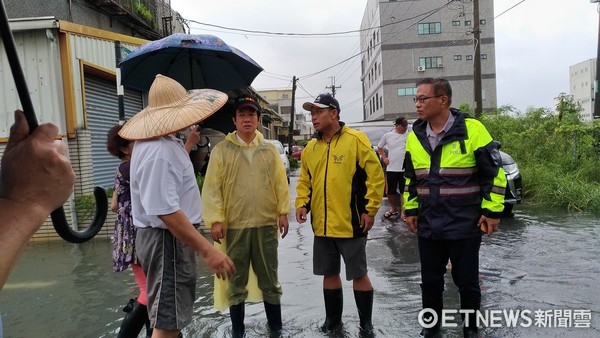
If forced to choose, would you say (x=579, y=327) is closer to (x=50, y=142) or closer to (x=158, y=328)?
(x=158, y=328)

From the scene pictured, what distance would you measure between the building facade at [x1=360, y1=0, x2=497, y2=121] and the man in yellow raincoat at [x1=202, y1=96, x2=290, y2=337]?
4296cm

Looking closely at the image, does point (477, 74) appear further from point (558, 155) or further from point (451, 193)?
point (451, 193)

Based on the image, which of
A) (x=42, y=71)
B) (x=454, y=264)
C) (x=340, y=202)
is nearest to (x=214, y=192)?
(x=340, y=202)

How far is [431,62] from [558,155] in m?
36.3

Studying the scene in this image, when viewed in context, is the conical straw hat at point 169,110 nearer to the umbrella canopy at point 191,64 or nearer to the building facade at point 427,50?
the umbrella canopy at point 191,64

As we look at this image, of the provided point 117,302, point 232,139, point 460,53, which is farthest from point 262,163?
point 460,53

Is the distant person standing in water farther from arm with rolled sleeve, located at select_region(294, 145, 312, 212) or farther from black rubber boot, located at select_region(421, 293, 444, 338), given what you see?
black rubber boot, located at select_region(421, 293, 444, 338)

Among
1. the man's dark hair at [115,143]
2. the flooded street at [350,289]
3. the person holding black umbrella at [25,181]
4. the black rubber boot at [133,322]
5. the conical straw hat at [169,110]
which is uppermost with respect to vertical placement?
the conical straw hat at [169,110]

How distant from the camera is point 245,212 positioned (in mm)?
3570

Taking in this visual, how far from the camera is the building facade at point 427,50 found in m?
44.4

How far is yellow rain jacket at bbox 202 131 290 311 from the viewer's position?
11.7 feet

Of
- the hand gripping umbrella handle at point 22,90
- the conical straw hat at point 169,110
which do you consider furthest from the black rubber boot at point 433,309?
the hand gripping umbrella handle at point 22,90

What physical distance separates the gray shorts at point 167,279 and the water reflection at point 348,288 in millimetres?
1211

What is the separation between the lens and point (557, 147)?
11258 millimetres
